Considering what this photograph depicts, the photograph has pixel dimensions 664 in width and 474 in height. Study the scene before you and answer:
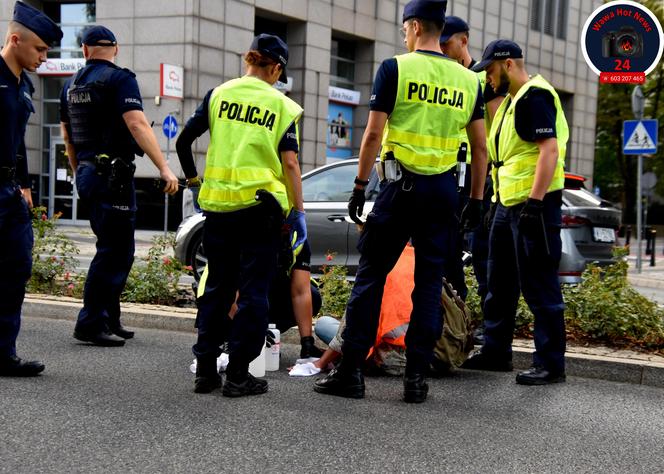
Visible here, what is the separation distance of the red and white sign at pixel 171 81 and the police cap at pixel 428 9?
19.2m

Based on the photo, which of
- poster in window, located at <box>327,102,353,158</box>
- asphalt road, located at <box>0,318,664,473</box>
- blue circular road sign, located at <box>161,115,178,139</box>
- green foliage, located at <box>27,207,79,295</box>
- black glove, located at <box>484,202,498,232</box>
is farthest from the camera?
poster in window, located at <box>327,102,353,158</box>

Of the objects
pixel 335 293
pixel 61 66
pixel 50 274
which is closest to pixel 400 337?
pixel 335 293

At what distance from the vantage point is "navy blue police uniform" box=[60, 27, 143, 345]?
5.96m

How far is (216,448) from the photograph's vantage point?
3764 mm

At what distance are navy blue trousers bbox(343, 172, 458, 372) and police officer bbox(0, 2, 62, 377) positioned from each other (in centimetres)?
189

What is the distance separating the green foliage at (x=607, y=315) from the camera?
245 inches

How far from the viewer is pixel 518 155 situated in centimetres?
540

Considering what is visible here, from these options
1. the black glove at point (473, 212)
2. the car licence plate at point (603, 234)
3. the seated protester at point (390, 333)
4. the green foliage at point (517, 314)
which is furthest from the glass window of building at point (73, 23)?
the black glove at point (473, 212)

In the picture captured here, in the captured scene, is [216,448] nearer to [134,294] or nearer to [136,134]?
[136,134]

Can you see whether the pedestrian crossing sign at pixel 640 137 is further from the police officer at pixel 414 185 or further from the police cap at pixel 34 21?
the police cap at pixel 34 21

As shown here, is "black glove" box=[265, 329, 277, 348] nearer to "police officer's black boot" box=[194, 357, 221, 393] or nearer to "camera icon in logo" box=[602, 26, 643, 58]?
"police officer's black boot" box=[194, 357, 221, 393]

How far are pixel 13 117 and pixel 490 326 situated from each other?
3.17m

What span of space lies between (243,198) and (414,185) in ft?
3.02

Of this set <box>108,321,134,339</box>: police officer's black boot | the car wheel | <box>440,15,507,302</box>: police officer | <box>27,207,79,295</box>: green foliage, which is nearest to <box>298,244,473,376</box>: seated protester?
<box>440,15,507,302</box>: police officer
